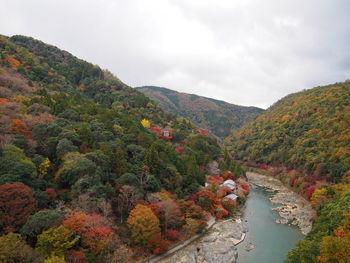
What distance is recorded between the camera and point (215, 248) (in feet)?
85.9

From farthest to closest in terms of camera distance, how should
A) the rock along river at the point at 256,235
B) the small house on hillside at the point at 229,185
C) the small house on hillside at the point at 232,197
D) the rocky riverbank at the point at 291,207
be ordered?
the small house on hillside at the point at 229,185 → the small house on hillside at the point at 232,197 → the rocky riverbank at the point at 291,207 → the rock along river at the point at 256,235

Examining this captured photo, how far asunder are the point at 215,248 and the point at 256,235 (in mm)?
7824

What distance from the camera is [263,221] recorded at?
117 ft

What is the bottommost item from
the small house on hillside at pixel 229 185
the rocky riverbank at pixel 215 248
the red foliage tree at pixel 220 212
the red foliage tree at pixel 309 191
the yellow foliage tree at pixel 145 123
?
the rocky riverbank at pixel 215 248

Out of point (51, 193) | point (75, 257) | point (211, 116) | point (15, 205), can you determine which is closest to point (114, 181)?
point (51, 193)

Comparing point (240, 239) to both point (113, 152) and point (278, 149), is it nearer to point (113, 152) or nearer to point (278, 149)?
point (113, 152)

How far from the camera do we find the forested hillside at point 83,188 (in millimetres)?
18391

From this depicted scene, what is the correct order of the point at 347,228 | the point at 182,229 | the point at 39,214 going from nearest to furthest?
the point at 39,214, the point at 347,228, the point at 182,229

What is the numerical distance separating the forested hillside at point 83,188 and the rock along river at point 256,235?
2.34 metres

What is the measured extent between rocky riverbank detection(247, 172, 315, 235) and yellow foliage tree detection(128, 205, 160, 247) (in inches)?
855

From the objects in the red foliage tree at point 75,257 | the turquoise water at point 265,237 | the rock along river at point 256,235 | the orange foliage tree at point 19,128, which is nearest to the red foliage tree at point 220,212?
the rock along river at point 256,235

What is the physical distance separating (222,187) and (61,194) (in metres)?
28.8

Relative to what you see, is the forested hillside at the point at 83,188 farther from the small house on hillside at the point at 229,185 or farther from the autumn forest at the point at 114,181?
the small house on hillside at the point at 229,185

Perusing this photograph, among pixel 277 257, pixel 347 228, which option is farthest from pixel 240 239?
pixel 347 228
